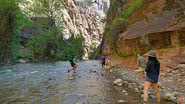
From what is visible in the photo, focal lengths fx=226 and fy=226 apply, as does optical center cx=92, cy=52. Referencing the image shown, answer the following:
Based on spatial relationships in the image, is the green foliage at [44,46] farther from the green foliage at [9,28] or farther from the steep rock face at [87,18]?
the steep rock face at [87,18]

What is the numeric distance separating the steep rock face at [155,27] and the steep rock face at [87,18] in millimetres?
83228

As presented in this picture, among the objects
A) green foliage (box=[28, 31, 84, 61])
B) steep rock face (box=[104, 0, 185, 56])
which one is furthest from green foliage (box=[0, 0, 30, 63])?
steep rock face (box=[104, 0, 185, 56])

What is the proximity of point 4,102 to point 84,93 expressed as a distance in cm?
356

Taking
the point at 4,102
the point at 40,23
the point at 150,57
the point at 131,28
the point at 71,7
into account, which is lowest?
the point at 4,102

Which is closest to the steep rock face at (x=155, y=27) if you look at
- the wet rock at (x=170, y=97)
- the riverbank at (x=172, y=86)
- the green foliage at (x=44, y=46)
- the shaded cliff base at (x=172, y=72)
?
the shaded cliff base at (x=172, y=72)

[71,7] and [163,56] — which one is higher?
[71,7]

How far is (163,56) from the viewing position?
14438mm

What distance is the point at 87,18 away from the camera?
128875mm

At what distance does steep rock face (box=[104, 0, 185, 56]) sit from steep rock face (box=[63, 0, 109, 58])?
83228 mm

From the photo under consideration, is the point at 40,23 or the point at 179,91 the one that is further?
the point at 40,23

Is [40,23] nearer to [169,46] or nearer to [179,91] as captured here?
[169,46]

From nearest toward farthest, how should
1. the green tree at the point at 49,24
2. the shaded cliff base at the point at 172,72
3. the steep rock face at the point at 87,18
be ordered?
the shaded cliff base at the point at 172,72, the green tree at the point at 49,24, the steep rock face at the point at 87,18

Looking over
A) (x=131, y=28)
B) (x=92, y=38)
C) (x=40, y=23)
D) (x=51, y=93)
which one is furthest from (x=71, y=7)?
(x=51, y=93)

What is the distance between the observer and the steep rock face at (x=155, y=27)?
14.3 meters
